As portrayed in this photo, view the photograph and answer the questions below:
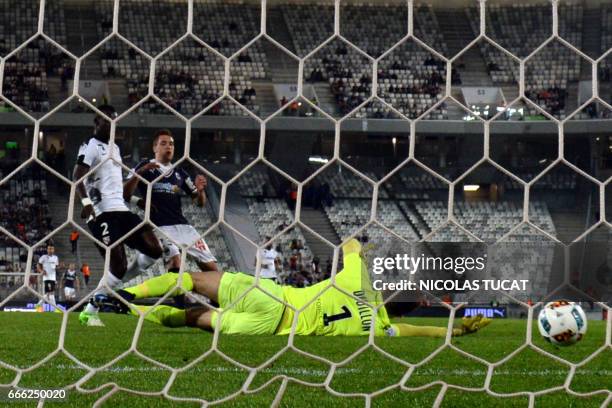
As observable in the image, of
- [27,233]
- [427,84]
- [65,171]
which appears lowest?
[27,233]

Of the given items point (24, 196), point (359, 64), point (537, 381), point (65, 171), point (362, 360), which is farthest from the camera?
Result: point (359, 64)

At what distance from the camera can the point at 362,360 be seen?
3.39 meters

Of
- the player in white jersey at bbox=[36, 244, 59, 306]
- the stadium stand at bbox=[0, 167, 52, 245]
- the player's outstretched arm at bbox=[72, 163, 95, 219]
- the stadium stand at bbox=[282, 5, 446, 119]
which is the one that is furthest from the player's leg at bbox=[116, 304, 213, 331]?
the stadium stand at bbox=[282, 5, 446, 119]

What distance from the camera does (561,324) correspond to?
13.3 feet

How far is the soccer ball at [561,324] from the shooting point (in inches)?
160

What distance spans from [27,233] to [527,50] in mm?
8370

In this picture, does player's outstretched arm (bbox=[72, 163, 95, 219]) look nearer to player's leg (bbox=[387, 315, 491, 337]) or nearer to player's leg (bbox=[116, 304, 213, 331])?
player's leg (bbox=[116, 304, 213, 331])

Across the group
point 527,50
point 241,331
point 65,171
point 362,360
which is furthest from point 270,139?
point 362,360

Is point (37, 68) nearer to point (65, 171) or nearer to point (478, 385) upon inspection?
point (65, 171)

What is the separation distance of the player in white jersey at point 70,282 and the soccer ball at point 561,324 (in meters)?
7.70

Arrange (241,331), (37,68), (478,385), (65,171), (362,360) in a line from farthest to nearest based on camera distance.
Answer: (37,68) < (65,171) < (241,331) < (362,360) < (478,385)

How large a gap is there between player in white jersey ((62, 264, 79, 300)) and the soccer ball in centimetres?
770

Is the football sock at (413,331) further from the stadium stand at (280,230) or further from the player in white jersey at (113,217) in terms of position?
the stadium stand at (280,230)

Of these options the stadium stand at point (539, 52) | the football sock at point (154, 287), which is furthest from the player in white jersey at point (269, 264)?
the football sock at point (154, 287)
